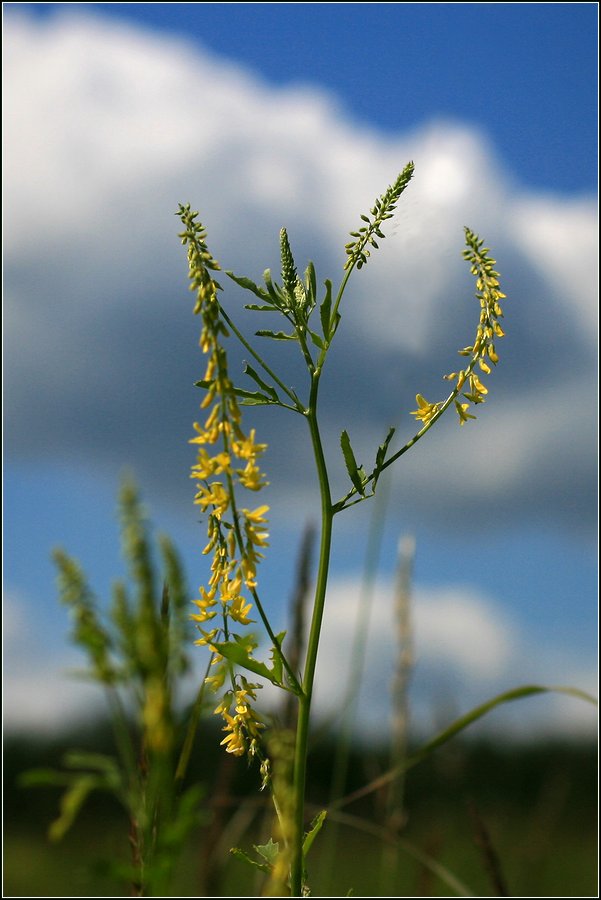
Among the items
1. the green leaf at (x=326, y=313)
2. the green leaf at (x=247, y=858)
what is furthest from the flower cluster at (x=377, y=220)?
the green leaf at (x=247, y=858)

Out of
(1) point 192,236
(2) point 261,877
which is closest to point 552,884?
(2) point 261,877

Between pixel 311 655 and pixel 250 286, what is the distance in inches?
28.7

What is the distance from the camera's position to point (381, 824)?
4066mm

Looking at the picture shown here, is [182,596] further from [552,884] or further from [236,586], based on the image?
[552,884]

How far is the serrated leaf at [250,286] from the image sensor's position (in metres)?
1.83

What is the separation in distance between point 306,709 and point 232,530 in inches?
12.6

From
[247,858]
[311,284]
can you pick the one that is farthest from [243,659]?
[311,284]

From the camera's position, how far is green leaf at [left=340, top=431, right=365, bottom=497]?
1.75 metres

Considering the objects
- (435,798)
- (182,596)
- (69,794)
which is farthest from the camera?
(435,798)

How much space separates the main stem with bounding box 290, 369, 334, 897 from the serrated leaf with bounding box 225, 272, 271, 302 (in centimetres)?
22

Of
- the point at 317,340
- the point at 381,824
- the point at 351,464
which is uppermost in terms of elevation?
the point at 317,340

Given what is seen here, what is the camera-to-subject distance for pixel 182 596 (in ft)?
3.86

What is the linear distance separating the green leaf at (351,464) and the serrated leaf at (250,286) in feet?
1.06

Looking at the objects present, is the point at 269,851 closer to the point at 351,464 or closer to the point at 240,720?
the point at 240,720
